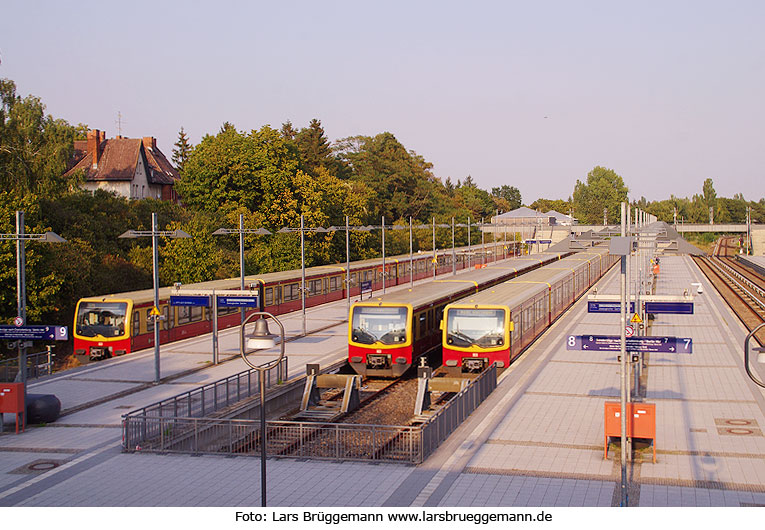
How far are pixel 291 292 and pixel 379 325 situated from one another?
1880 cm

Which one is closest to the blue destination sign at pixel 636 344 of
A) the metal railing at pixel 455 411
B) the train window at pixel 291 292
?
the metal railing at pixel 455 411

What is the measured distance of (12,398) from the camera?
58.8 feet

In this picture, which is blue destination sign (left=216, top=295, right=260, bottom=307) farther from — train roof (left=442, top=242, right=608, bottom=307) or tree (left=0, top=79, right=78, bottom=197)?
tree (left=0, top=79, right=78, bottom=197)

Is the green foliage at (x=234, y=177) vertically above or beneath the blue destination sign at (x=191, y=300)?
above

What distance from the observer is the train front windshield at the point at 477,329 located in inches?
925

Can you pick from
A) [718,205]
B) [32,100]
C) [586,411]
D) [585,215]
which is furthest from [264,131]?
[718,205]

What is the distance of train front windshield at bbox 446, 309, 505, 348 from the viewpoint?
2350 cm

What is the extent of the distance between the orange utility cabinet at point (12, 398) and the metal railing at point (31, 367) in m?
5.47

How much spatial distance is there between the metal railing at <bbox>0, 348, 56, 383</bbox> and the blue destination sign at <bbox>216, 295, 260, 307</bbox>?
616 cm

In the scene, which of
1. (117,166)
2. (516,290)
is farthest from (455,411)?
(117,166)

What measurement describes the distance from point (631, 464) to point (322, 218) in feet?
156

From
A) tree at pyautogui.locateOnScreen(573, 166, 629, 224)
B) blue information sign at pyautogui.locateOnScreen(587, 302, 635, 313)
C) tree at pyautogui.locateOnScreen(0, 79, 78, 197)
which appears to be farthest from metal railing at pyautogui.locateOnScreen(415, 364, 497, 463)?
tree at pyautogui.locateOnScreen(573, 166, 629, 224)

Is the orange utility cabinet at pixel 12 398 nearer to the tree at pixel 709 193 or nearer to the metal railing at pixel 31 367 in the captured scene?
the metal railing at pixel 31 367

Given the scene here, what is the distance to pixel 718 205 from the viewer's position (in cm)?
17875
